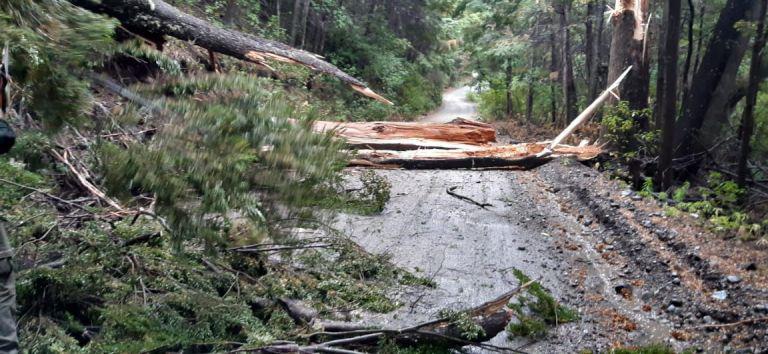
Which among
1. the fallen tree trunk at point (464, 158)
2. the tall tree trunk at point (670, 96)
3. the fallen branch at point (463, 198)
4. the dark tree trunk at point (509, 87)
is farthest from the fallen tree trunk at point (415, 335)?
the dark tree trunk at point (509, 87)

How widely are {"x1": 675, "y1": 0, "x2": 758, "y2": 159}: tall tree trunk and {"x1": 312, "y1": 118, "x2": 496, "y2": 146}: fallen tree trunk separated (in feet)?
14.0

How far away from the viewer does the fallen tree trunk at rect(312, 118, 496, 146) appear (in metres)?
10.5

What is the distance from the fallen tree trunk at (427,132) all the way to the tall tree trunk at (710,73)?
4272 millimetres

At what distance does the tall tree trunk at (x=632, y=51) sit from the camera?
45.4 ft

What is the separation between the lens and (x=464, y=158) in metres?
9.93

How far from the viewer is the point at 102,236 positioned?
5.55 m

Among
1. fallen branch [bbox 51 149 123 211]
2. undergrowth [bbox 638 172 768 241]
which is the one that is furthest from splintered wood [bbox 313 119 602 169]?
fallen branch [bbox 51 149 123 211]

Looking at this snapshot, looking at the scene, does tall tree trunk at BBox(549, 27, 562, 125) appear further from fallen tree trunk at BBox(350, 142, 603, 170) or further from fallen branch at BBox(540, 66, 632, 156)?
fallen tree trunk at BBox(350, 142, 603, 170)

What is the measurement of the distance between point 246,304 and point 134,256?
1021 millimetres

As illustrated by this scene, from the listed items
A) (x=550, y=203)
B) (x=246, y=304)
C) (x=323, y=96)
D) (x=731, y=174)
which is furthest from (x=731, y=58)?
(x=323, y=96)

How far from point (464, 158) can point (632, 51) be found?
6.18 meters

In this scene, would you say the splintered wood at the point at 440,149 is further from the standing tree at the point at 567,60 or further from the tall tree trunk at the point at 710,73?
the standing tree at the point at 567,60

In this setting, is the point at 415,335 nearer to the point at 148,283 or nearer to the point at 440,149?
the point at 148,283

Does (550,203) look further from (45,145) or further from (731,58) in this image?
(45,145)
